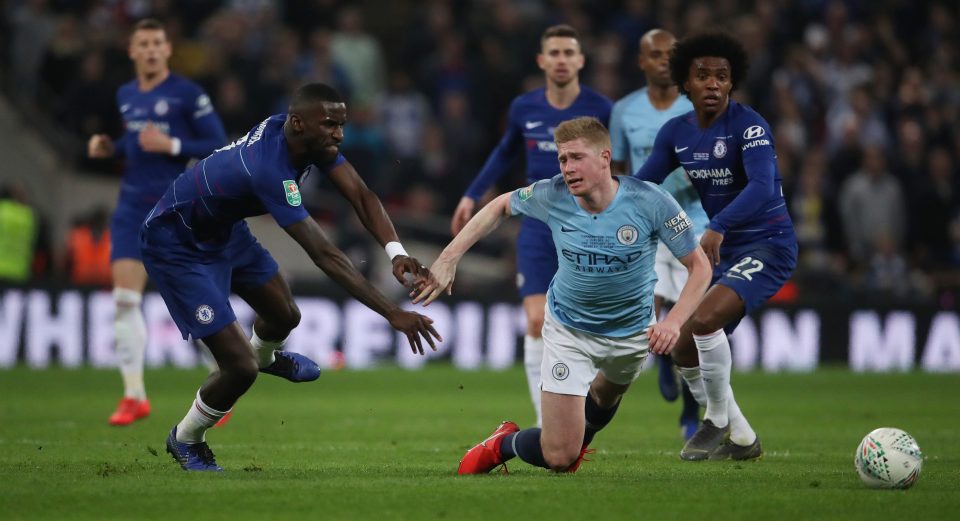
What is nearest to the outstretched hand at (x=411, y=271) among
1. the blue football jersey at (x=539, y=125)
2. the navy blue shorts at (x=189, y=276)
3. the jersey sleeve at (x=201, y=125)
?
the navy blue shorts at (x=189, y=276)

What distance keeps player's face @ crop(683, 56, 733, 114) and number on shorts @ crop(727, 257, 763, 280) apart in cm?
97

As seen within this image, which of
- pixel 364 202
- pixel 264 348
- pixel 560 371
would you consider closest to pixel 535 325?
pixel 264 348

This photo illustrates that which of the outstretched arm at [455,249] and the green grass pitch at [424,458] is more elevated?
the outstretched arm at [455,249]

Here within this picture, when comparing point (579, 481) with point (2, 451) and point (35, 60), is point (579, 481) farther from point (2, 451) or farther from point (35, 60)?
point (35, 60)

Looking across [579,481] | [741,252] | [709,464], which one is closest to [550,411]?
[579,481]

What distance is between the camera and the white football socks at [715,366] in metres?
8.92

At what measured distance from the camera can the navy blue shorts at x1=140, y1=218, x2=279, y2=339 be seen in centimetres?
823

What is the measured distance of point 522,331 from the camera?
60.4 feet

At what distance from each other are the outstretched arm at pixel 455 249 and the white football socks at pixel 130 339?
4574 mm

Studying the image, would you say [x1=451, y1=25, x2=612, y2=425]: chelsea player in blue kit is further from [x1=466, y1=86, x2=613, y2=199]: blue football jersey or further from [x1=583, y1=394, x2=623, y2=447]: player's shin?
[x1=583, y1=394, x2=623, y2=447]: player's shin

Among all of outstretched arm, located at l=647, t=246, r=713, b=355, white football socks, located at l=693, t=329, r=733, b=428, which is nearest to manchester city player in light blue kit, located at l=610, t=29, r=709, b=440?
white football socks, located at l=693, t=329, r=733, b=428

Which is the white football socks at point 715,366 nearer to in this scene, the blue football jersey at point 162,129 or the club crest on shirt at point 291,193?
the club crest on shirt at point 291,193

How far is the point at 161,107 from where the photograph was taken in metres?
11.7

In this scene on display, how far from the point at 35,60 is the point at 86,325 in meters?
5.05
